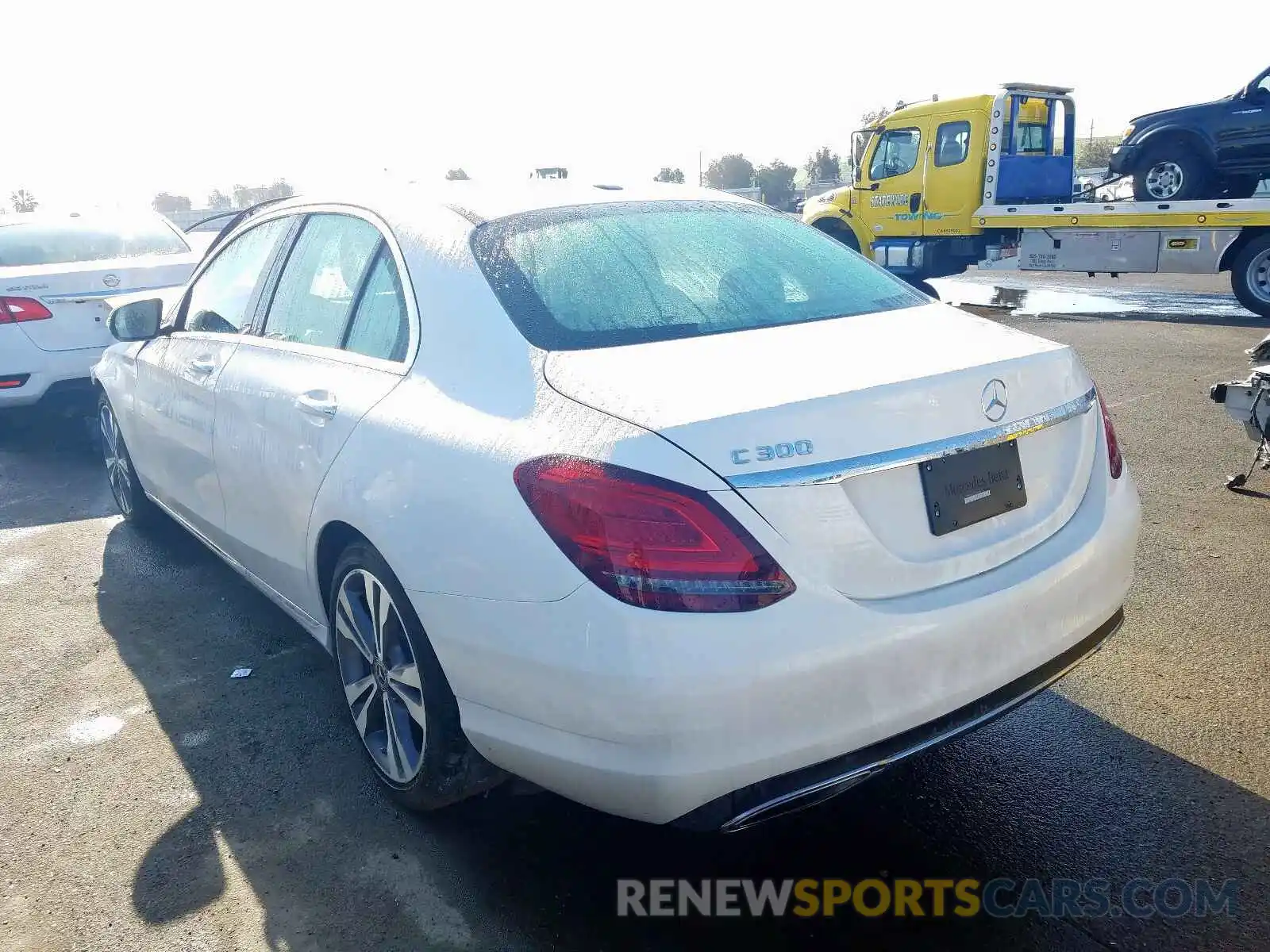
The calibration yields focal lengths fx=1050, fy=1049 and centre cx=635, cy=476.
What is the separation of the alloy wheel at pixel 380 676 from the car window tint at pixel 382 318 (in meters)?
0.61

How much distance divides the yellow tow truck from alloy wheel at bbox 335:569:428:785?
506 inches

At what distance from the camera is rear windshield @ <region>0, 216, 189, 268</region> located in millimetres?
7215

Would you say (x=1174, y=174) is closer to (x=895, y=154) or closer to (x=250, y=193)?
(x=895, y=154)

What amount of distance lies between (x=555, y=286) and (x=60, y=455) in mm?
6130

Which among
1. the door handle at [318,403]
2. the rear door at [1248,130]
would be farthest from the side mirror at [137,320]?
the rear door at [1248,130]

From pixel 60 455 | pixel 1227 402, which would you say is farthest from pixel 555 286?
pixel 60 455

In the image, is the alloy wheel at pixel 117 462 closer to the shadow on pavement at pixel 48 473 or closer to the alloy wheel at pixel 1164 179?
the shadow on pavement at pixel 48 473

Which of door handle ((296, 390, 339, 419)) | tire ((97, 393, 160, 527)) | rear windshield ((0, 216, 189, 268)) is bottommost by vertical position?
tire ((97, 393, 160, 527))

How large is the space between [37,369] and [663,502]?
6.05m

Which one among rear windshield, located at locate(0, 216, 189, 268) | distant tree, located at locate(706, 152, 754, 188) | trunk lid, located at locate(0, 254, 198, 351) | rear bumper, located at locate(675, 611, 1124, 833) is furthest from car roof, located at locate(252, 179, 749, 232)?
distant tree, located at locate(706, 152, 754, 188)

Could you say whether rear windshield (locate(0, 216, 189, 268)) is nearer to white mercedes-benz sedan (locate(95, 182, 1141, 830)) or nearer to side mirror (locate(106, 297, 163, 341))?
side mirror (locate(106, 297, 163, 341))

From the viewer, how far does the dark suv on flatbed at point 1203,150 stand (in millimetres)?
13039

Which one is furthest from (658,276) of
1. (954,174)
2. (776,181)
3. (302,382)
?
(776,181)

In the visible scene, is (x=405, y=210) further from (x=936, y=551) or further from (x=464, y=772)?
(x=936, y=551)
